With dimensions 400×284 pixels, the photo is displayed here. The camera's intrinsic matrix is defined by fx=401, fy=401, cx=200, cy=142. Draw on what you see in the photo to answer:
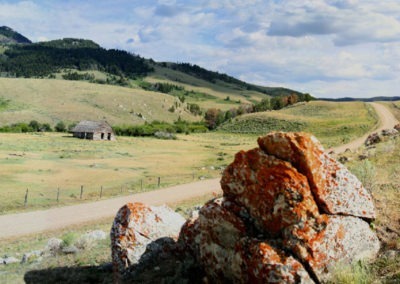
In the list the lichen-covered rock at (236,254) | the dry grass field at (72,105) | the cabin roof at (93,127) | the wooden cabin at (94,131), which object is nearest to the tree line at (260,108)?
the dry grass field at (72,105)

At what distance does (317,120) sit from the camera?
115375 millimetres

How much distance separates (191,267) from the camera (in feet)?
33.7

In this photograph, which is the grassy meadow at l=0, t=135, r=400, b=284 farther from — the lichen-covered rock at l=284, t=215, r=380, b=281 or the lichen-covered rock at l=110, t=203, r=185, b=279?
the lichen-covered rock at l=110, t=203, r=185, b=279

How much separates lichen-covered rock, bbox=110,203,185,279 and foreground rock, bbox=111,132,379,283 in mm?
2042

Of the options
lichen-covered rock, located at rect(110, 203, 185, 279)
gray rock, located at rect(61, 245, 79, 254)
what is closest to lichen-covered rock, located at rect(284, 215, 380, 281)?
lichen-covered rock, located at rect(110, 203, 185, 279)

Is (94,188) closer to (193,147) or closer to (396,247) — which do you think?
(396,247)

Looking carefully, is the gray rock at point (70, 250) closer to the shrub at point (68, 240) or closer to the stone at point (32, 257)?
the shrub at point (68, 240)

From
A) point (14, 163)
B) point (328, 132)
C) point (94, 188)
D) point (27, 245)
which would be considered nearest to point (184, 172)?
point (94, 188)

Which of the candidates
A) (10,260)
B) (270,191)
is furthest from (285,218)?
(10,260)

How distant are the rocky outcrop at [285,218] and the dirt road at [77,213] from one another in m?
17.9

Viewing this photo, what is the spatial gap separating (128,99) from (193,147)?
10665cm

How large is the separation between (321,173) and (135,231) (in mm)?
5881

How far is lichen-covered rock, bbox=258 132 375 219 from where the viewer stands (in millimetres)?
8680

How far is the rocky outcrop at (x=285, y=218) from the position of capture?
8.14 m
